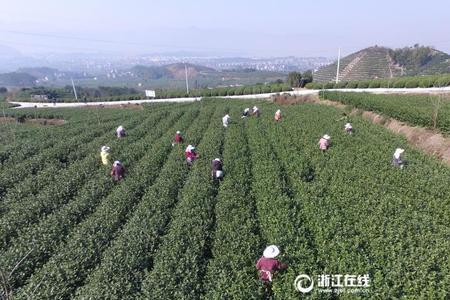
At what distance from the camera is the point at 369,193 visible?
13.8 metres

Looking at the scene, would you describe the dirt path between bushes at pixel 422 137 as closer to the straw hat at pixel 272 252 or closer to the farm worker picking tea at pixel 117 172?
the straw hat at pixel 272 252

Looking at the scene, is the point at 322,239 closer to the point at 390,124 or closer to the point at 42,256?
the point at 42,256

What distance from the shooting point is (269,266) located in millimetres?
8625

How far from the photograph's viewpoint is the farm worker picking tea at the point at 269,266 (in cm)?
862

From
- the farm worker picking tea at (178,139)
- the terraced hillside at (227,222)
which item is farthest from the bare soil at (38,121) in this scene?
the farm worker picking tea at (178,139)

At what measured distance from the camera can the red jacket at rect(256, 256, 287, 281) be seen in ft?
28.3

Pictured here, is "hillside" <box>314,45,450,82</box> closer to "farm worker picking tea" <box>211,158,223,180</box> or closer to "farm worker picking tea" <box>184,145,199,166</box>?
"farm worker picking tea" <box>184,145,199,166</box>

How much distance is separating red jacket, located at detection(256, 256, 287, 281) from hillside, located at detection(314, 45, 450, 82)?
9335cm

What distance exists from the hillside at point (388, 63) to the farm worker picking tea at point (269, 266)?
93.3m

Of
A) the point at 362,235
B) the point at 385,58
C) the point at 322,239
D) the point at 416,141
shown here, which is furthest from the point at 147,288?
the point at 385,58

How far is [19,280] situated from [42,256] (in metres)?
1.17

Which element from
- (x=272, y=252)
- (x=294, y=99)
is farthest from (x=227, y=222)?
(x=294, y=99)

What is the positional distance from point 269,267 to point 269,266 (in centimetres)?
2

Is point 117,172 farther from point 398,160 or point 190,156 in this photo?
point 398,160
